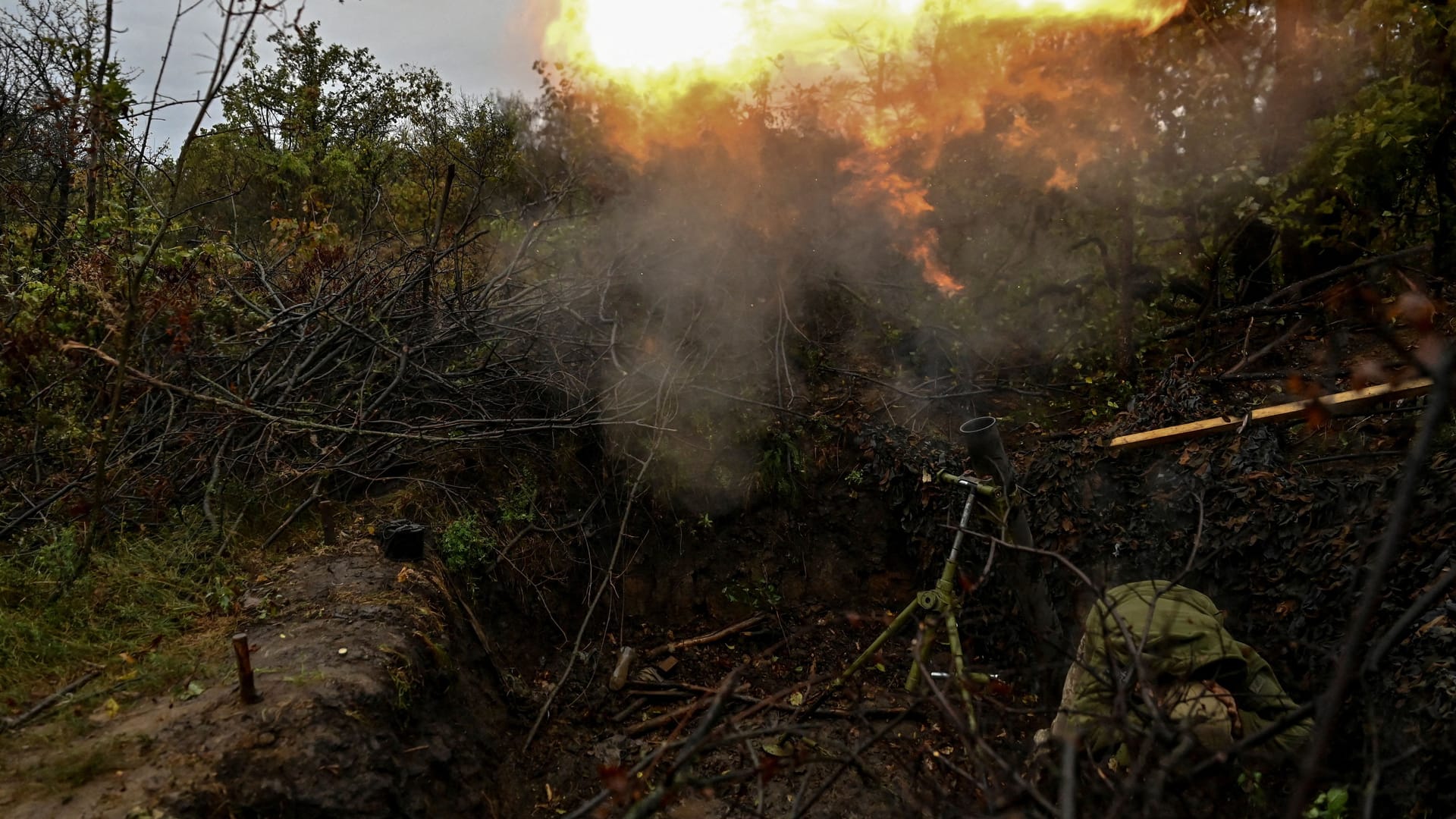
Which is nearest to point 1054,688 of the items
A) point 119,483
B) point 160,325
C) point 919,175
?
point 919,175

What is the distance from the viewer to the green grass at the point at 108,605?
3.67 m

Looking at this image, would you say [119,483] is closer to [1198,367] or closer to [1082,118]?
[1198,367]

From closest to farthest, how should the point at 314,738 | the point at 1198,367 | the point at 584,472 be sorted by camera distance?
1. the point at 314,738
2. the point at 1198,367
3. the point at 584,472

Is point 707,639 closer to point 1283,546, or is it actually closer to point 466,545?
point 466,545

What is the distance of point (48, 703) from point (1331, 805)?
19.5 ft

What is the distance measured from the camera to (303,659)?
12.6ft

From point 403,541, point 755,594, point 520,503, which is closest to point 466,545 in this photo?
point 403,541

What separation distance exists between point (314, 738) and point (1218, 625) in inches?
171

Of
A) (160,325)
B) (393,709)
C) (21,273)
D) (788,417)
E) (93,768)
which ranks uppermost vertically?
(21,273)

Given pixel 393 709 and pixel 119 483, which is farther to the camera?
pixel 119 483

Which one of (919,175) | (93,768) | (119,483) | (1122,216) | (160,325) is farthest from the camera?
(919,175)

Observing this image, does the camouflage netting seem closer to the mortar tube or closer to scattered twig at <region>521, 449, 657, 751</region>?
the mortar tube

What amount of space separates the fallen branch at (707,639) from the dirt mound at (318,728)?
1.73 meters

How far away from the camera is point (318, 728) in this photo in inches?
135
